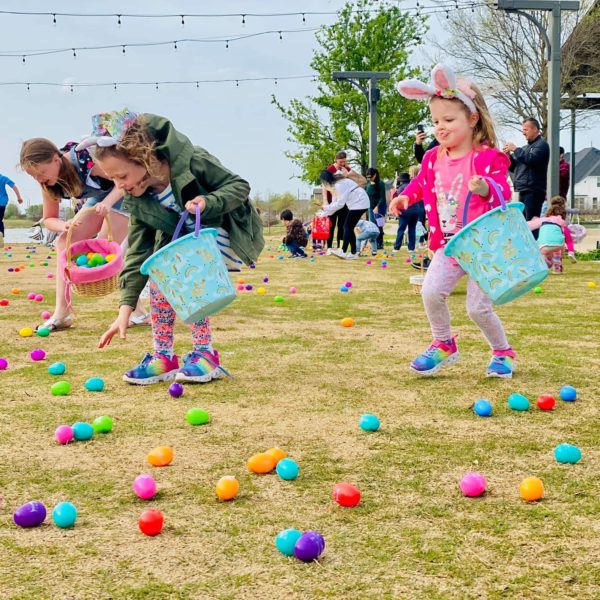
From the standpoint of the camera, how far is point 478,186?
3.75 m

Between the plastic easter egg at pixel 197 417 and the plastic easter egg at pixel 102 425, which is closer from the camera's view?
the plastic easter egg at pixel 102 425

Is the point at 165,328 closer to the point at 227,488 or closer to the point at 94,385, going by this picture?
the point at 94,385

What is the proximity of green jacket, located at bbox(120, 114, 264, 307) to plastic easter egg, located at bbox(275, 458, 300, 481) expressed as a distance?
1.59 m

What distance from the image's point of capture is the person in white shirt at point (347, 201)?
43.0ft

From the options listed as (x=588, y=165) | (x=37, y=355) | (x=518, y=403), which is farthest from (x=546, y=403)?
(x=588, y=165)

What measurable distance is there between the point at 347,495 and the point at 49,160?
377 centimetres

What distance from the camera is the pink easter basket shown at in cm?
477

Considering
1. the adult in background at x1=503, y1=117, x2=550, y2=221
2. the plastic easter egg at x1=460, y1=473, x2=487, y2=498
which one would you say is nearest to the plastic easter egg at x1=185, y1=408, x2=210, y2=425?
the plastic easter egg at x1=460, y1=473, x2=487, y2=498

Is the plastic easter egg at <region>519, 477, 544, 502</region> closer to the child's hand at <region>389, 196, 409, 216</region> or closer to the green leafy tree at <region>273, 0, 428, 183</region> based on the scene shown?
the child's hand at <region>389, 196, 409, 216</region>

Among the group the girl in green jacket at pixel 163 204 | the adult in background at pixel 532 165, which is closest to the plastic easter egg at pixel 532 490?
the girl in green jacket at pixel 163 204

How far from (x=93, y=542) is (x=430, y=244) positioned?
278cm

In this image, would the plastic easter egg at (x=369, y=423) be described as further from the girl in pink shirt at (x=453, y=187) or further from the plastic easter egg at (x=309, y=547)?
the plastic easter egg at (x=309, y=547)

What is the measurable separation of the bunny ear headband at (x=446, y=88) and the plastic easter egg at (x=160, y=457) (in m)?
2.40

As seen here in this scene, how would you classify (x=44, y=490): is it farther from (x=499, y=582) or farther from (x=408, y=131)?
(x=408, y=131)
